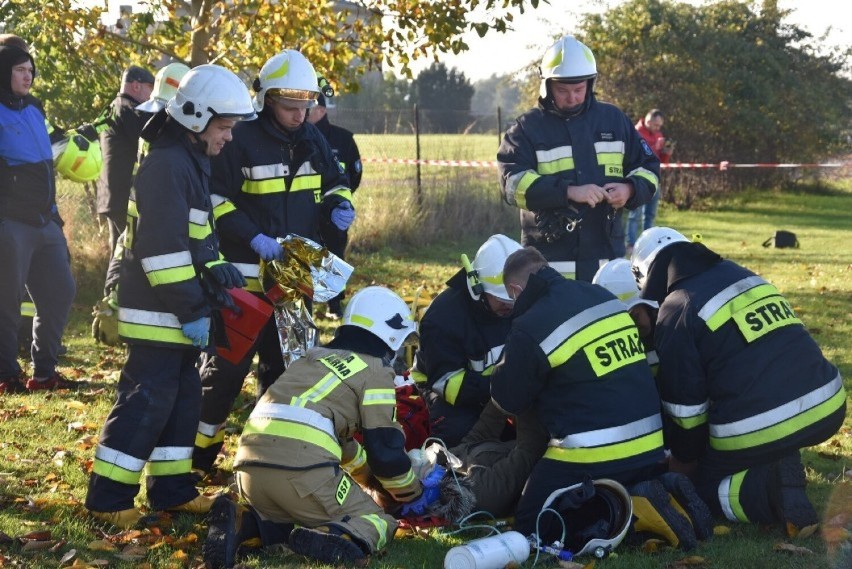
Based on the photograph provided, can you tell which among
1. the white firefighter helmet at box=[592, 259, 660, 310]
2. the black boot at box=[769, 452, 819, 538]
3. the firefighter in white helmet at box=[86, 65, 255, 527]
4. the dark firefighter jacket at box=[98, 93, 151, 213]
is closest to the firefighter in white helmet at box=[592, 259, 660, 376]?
the white firefighter helmet at box=[592, 259, 660, 310]

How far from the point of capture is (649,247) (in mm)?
5156

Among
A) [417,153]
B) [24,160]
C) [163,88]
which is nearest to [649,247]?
[163,88]

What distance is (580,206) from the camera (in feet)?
20.7

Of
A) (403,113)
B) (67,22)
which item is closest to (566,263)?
(67,22)

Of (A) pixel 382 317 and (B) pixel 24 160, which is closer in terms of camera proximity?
(A) pixel 382 317

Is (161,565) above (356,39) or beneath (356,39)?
beneath

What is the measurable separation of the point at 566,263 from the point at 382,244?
8.04 m

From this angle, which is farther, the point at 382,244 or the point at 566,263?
the point at 382,244

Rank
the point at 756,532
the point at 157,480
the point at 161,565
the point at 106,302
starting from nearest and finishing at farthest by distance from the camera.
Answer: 1. the point at 161,565
2. the point at 756,532
3. the point at 157,480
4. the point at 106,302

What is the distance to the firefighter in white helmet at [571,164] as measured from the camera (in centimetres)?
629

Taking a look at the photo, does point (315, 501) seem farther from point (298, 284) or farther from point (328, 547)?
point (298, 284)

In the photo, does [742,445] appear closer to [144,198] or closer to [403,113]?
[144,198]

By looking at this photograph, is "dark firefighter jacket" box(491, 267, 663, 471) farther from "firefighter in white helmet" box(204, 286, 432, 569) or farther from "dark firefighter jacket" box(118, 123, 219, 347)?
"dark firefighter jacket" box(118, 123, 219, 347)

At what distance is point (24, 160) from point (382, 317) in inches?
145
